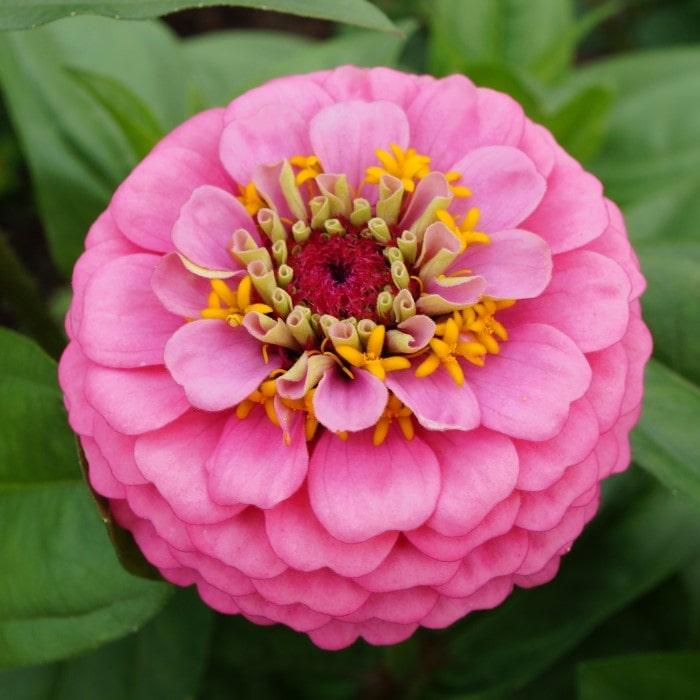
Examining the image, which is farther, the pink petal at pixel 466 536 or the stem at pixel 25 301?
the stem at pixel 25 301

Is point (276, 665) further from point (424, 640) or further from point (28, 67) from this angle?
point (28, 67)

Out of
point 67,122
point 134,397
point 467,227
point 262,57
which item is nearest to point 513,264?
point 467,227

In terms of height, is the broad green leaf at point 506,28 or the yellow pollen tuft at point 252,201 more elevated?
the yellow pollen tuft at point 252,201

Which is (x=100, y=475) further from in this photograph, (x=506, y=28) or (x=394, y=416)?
(x=506, y=28)

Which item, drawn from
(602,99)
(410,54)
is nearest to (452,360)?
(602,99)

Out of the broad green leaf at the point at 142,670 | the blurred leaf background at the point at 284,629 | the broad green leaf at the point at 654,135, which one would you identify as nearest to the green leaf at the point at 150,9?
the blurred leaf background at the point at 284,629

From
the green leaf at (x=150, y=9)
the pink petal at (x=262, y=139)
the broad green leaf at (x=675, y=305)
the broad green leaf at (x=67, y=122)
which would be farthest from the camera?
the broad green leaf at (x=67, y=122)

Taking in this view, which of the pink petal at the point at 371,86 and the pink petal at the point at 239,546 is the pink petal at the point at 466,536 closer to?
the pink petal at the point at 239,546
